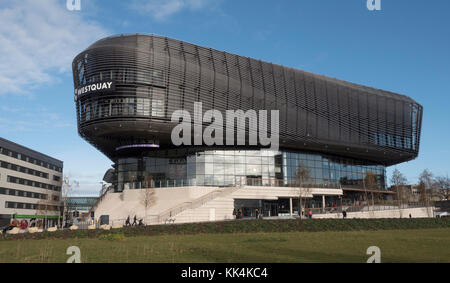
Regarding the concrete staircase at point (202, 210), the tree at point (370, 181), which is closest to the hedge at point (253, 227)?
the concrete staircase at point (202, 210)

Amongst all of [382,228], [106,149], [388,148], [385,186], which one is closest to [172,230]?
[382,228]

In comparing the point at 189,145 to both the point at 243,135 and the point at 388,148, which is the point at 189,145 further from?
the point at 388,148

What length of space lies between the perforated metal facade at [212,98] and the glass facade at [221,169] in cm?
284

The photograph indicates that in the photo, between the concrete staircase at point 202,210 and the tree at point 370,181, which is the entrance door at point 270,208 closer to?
the concrete staircase at point 202,210

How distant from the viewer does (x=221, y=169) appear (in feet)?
201

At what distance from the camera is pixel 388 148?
73.4 m

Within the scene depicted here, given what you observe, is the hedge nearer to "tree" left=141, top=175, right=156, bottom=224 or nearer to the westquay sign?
"tree" left=141, top=175, right=156, bottom=224

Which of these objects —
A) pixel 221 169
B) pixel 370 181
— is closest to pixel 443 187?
pixel 370 181

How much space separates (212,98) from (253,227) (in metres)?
26.5

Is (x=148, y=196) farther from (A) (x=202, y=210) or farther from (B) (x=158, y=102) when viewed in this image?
(B) (x=158, y=102)

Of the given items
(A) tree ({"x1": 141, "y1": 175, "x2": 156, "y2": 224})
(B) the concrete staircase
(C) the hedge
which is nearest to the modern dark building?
(A) tree ({"x1": 141, "y1": 175, "x2": 156, "y2": 224})

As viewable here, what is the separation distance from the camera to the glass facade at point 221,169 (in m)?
60.0

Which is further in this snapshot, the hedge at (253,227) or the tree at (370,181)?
the tree at (370,181)
